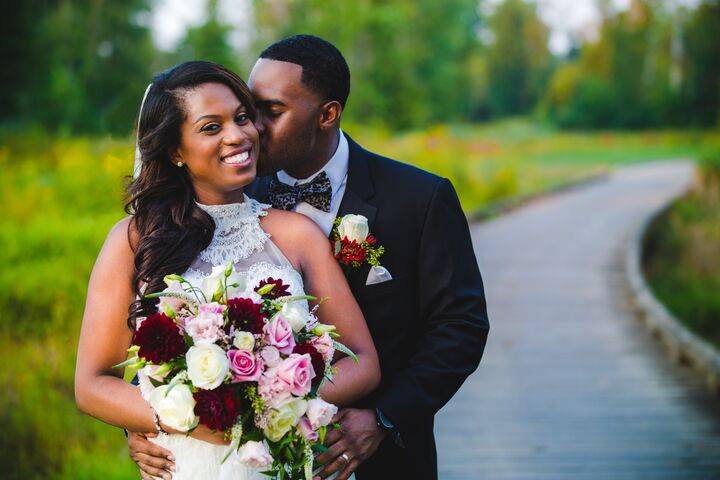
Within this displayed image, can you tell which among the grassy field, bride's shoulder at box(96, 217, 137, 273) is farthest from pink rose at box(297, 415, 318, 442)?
the grassy field

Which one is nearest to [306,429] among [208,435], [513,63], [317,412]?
[317,412]

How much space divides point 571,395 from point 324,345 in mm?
5303

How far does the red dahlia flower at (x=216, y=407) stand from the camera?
211 cm

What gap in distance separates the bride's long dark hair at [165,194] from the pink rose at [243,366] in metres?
0.45

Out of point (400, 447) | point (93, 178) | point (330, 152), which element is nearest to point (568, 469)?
point (400, 447)

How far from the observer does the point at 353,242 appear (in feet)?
8.77

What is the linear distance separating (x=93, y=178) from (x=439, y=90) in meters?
33.0

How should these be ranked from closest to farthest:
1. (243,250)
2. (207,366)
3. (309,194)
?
(207,366), (243,250), (309,194)

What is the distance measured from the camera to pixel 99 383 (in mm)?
2428

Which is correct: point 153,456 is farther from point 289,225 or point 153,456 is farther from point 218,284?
point 289,225

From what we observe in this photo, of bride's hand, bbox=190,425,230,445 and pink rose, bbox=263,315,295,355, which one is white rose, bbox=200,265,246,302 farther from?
bride's hand, bbox=190,425,230,445

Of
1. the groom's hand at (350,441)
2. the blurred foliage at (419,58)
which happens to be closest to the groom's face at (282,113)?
the groom's hand at (350,441)

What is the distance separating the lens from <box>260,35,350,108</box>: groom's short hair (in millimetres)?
2820

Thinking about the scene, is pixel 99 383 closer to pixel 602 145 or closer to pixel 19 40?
pixel 19 40
